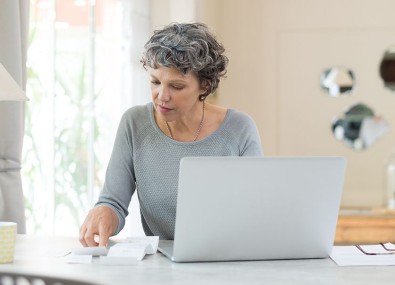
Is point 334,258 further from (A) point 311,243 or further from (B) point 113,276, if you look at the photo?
(B) point 113,276

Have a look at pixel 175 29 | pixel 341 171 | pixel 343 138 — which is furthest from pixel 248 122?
pixel 343 138

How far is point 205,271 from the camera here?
1971 millimetres

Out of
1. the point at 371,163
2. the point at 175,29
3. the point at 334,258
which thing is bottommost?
the point at 371,163

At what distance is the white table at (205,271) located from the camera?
73.6 inches

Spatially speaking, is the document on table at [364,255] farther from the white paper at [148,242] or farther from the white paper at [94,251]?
the white paper at [94,251]

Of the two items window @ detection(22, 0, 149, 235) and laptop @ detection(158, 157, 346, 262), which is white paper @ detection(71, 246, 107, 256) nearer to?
laptop @ detection(158, 157, 346, 262)

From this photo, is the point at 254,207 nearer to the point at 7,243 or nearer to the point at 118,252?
the point at 118,252

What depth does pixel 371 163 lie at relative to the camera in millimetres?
5949

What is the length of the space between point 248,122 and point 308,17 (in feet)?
11.1

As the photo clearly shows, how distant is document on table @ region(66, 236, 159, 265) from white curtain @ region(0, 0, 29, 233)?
754 millimetres

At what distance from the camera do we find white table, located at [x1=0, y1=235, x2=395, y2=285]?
6.14ft

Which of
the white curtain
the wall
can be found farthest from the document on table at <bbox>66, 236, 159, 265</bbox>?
the wall

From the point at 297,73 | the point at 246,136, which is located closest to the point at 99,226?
the point at 246,136

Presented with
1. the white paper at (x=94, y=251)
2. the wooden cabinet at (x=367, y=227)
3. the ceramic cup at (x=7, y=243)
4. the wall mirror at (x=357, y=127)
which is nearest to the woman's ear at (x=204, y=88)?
the white paper at (x=94, y=251)
